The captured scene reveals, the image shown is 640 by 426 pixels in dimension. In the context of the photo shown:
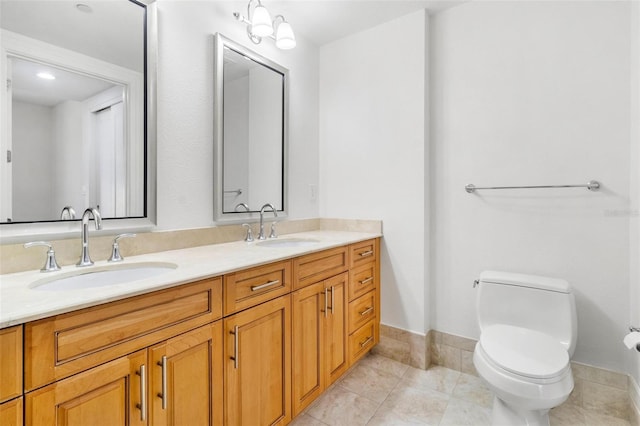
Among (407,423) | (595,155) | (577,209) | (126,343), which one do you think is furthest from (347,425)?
(595,155)

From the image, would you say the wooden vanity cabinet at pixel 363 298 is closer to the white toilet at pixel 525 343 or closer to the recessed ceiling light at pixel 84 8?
the white toilet at pixel 525 343

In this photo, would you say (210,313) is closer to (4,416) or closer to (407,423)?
(4,416)

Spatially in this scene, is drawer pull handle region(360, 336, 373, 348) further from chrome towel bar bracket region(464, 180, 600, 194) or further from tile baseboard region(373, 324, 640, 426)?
chrome towel bar bracket region(464, 180, 600, 194)

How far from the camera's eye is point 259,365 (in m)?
1.28

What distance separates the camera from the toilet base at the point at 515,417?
4.52ft

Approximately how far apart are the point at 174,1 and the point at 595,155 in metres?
2.31

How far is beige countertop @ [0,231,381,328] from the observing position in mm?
731

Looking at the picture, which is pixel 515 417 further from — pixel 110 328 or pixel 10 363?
pixel 10 363

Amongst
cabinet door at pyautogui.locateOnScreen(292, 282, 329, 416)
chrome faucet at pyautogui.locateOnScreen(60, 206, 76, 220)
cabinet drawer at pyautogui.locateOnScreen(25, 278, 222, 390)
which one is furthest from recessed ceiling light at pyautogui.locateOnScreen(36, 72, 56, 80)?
cabinet door at pyautogui.locateOnScreen(292, 282, 329, 416)

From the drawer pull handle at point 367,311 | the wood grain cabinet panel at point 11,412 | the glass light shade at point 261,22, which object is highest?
the glass light shade at point 261,22

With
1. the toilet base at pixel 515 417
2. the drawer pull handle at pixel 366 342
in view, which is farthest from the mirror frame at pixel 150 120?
the toilet base at pixel 515 417

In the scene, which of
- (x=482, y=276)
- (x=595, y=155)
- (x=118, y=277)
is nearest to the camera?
(x=118, y=277)

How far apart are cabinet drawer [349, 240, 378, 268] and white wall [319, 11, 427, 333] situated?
0.13 meters

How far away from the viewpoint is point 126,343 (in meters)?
0.88
